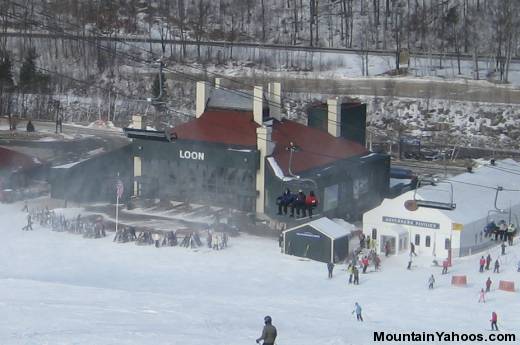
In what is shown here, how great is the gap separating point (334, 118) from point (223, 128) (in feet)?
19.6

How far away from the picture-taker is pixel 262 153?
53.7 m

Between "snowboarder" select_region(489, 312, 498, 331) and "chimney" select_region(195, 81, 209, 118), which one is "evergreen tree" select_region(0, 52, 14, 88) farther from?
"snowboarder" select_region(489, 312, 498, 331)

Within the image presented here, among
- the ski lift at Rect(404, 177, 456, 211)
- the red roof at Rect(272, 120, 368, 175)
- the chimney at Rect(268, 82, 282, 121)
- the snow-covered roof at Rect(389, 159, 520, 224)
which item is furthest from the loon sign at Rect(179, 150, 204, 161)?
the ski lift at Rect(404, 177, 456, 211)

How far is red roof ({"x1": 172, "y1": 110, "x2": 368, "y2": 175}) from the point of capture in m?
54.2

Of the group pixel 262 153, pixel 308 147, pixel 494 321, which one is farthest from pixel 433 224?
pixel 494 321

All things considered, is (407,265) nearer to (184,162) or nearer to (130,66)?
(184,162)

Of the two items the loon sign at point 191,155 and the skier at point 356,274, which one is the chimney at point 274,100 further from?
the skier at point 356,274

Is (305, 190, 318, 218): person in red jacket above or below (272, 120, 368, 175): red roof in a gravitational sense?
above

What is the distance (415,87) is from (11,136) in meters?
25.2

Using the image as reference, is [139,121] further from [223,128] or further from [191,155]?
[223,128]

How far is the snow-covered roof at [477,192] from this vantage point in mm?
48312

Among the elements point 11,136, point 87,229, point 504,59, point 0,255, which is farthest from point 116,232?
point 504,59

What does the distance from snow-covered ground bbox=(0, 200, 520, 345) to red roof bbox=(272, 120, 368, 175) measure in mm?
5935

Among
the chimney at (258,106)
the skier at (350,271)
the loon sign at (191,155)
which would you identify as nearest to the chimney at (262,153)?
the chimney at (258,106)
